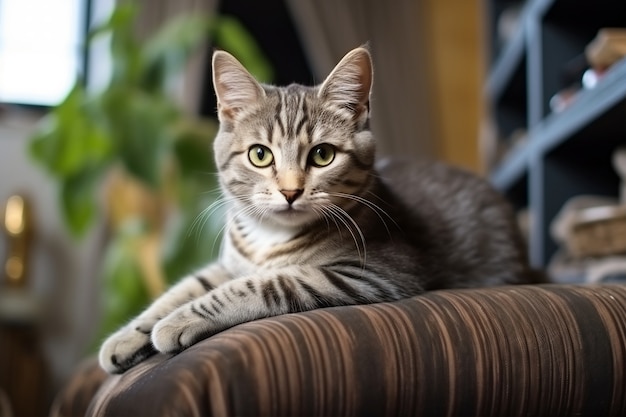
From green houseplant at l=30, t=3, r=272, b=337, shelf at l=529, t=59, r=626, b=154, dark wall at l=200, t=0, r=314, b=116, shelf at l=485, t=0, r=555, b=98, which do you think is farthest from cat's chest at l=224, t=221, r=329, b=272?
dark wall at l=200, t=0, r=314, b=116

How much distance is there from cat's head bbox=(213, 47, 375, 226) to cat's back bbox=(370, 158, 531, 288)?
156 millimetres

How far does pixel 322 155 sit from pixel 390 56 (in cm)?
236

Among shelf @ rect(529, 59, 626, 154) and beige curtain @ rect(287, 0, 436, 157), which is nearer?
shelf @ rect(529, 59, 626, 154)

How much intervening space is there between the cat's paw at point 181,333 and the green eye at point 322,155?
0.32m

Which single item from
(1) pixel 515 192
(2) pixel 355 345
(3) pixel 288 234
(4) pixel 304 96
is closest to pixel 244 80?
→ (4) pixel 304 96

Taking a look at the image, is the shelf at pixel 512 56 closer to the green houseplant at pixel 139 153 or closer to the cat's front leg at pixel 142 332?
the green houseplant at pixel 139 153

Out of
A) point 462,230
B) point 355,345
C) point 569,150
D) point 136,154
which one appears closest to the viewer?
point 355,345

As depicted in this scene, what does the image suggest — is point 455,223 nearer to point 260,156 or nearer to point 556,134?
point 260,156

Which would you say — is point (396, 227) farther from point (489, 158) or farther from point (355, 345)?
point (489, 158)

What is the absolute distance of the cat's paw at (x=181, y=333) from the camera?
90 cm

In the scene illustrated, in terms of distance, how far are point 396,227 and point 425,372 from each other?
16.7 inches

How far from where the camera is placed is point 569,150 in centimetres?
192

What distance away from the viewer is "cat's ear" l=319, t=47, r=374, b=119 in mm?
1093

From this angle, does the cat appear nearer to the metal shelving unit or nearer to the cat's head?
the cat's head
